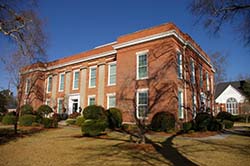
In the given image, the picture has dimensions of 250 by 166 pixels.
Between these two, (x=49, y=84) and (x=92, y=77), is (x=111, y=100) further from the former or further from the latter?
(x=49, y=84)

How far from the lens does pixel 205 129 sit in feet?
→ 56.8

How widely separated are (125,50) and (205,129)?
424 inches

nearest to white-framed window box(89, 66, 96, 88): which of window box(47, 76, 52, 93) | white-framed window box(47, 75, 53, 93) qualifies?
white-framed window box(47, 75, 53, 93)

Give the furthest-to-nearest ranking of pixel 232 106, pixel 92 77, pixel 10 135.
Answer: pixel 232 106 → pixel 92 77 → pixel 10 135

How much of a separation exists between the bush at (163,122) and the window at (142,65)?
171 inches

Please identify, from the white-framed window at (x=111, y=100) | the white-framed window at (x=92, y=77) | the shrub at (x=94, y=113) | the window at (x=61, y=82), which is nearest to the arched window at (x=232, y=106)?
the white-framed window at (x=111, y=100)

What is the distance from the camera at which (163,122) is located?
15586mm

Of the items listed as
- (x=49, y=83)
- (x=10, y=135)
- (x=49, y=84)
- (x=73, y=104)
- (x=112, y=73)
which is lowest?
(x=10, y=135)

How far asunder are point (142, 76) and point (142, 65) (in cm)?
108

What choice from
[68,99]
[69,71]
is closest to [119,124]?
[68,99]

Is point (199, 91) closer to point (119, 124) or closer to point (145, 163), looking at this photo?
point (119, 124)

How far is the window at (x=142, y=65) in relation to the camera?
19047 mm

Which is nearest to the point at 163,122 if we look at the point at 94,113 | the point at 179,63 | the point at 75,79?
the point at 94,113

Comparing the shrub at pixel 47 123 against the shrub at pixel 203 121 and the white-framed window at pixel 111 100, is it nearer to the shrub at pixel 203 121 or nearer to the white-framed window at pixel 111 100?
the white-framed window at pixel 111 100
